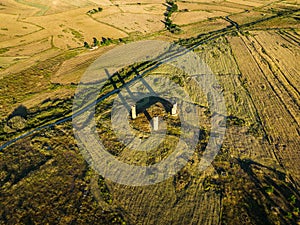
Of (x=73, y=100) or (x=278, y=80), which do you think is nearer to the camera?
(x=73, y=100)

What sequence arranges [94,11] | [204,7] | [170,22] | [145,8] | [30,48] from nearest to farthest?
[30,48], [170,22], [94,11], [145,8], [204,7]

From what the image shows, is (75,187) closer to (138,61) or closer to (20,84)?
(20,84)

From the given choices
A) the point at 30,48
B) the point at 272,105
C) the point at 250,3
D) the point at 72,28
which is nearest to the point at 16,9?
the point at 72,28

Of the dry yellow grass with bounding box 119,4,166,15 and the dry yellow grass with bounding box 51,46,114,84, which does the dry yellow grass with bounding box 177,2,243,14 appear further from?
the dry yellow grass with bounding box 51,46,114,84

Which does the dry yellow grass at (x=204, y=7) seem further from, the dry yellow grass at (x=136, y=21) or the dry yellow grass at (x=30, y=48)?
the dry yellow grass at (x=30, y=48)

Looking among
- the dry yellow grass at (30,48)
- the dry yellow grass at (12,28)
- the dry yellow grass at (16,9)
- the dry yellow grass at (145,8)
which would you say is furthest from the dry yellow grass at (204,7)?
the dry yellow grass at (30,48)

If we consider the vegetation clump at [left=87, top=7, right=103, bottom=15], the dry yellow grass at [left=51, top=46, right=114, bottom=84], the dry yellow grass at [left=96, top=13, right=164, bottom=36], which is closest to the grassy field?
the dry yellow grass at [left=51, top=46, right=114, bottom=84]

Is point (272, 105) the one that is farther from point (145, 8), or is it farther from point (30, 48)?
point (145, 8)

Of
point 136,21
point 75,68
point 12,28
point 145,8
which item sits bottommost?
point 75,68

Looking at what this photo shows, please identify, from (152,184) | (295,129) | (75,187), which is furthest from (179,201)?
(295,129)
